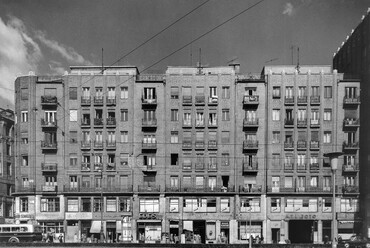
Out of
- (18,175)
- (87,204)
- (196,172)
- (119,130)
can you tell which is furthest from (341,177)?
(18,175)

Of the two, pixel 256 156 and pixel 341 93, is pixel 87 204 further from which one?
pixel 341 93

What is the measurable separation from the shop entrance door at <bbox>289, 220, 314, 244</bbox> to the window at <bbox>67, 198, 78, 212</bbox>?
103ft

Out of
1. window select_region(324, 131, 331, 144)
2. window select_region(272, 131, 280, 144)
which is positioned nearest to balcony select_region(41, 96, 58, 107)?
window select_region(272, 131, 280, 144)

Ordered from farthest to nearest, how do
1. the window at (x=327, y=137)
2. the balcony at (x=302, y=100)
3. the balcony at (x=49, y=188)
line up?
the window at (x=327, y=137) → the balcony at (x=302, y=100) → the balcony at (x=49, y=188)

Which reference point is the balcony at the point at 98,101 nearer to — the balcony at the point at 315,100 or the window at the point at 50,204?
the window at the point at 50,204

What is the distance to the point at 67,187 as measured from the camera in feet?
184

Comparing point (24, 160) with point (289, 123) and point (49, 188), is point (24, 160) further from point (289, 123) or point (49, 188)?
point (289, 123)

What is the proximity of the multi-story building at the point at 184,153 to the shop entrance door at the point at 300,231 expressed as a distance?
0.58ft

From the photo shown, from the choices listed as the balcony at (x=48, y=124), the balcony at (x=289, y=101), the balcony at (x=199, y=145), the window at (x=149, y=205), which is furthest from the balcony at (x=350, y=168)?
the balcony at (x=48, y=124)

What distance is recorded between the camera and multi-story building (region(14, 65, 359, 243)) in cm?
5544

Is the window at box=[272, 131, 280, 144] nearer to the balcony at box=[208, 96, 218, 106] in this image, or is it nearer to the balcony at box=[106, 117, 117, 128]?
the balcony at box=[208, 96, 218, 106]

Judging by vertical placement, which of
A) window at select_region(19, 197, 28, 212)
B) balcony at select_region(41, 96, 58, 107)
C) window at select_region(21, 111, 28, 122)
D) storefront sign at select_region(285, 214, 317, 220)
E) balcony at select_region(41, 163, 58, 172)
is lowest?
storefront sign at select_region(285, 214, 317, 220)

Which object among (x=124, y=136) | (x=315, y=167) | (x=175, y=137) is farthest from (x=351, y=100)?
(x=124, y=136)

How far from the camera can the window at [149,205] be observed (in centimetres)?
5591
